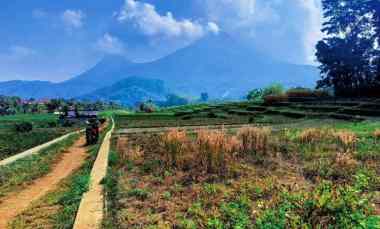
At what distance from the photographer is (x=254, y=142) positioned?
12.3 metres

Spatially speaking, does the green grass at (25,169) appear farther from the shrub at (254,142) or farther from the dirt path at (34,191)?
the shrub at (254,142)

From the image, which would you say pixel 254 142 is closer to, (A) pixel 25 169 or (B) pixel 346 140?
(B) pixel 346 140

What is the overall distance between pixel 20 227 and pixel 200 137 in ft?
19.2

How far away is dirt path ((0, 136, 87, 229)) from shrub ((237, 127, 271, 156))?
6.00 meters

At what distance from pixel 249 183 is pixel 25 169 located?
9211 mm

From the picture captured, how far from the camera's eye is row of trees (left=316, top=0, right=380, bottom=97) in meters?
47.3

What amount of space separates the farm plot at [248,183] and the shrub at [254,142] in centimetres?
3

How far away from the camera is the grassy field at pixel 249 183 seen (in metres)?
5.03

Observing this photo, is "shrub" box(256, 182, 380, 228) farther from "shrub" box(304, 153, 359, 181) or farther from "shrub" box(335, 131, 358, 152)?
"shrub" box(335, 131, 358, 152)

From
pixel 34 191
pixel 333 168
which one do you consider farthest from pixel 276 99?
pixel 34 191

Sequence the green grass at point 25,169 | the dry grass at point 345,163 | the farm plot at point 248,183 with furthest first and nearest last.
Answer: the green grass at point 25,169
the dry grass at point 345,163
the farm plot at point 248,183

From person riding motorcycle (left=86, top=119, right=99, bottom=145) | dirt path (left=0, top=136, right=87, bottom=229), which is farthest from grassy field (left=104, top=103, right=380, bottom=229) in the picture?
person riding motorcycle (left=86, top=119, right=99, bottom=145)

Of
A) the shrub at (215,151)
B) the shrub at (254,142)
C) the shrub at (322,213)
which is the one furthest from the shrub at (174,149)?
the shrub at (322,213)

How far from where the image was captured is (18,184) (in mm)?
11695
